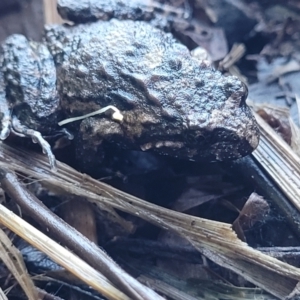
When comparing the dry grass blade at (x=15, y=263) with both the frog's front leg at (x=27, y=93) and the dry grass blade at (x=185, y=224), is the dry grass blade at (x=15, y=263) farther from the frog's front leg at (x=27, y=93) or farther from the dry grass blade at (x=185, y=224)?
the frog's front leg at (x=27, y=93)

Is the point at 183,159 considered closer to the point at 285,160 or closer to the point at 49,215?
the point at 285,160

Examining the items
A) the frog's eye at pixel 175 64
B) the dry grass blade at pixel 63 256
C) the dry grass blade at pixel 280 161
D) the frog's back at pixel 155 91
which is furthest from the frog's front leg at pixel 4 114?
the dry grass blade at pixel 280 161

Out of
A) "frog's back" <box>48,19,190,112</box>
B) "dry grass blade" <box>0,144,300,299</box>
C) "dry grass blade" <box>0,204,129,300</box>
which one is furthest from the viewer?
"frog's back" <box>48,19,190,112</box>

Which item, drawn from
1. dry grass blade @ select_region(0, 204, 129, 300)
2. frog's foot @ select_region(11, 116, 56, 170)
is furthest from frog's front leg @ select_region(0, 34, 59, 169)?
dry grass blade @ select_region(0, 204, 129, 300)

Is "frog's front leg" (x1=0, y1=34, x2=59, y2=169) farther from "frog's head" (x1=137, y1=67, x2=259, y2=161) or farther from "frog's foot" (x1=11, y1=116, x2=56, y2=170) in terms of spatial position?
"frog's head" (x1=137, y1=67, x2=259, y2=161)

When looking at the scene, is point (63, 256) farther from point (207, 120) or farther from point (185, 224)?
point (207, 120)

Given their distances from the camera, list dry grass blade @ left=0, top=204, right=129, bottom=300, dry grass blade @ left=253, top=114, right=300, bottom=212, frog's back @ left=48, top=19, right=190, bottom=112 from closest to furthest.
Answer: dry grass blade @ left=0, top=204, right=129, bottom=300, dry grass blade @ left=253, top=114, right=300, bottom=212, frog's back @ left=48, top=19, right=190, bottom=112
